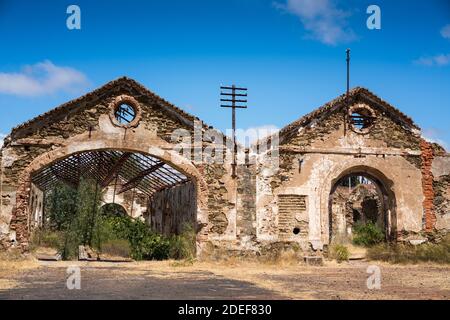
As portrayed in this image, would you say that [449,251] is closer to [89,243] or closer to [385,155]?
[385,155]

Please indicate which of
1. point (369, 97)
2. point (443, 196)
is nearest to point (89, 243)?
point (369, 97)

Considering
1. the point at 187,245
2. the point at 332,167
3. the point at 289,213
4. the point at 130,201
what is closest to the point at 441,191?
the point at 332,167

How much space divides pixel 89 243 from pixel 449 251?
45.0ft

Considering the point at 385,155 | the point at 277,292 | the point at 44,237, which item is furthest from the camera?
the point at 44,237

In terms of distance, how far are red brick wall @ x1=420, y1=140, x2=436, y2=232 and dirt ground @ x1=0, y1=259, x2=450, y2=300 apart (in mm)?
1916

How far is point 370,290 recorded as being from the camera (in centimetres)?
1035

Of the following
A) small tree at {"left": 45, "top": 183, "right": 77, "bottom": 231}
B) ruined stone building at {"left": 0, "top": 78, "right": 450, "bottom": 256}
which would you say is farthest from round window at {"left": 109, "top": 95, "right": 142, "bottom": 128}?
small tree at {"left": 45, "top": 183, "right": 77, "bottom": 231}

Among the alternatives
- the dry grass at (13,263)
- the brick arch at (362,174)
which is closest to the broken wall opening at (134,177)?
the dry grass at (13,263)

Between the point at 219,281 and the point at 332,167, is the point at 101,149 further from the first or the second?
the point at 332,167

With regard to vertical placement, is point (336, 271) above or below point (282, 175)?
below

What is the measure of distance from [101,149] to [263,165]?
5.37 m

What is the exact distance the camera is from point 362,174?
19.3 m

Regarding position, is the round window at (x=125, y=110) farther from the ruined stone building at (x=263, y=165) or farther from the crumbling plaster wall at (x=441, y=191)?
the crumbling plaster wall at (x=441, y=191)

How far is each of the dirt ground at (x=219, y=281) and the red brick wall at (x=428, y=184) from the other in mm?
1916
